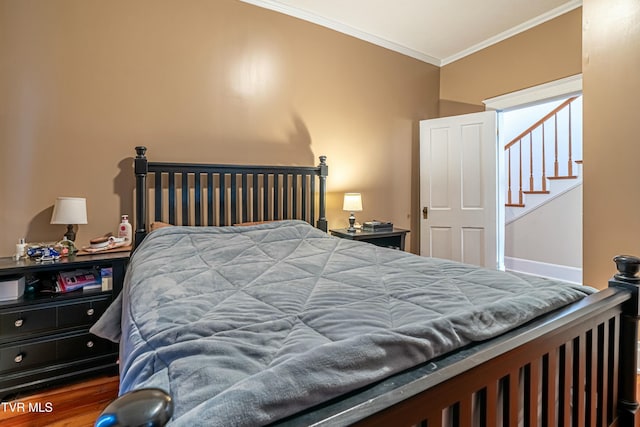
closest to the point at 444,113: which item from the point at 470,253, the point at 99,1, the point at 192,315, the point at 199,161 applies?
the point at 470,253

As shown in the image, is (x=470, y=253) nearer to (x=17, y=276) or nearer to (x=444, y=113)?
(x=444, y=113)

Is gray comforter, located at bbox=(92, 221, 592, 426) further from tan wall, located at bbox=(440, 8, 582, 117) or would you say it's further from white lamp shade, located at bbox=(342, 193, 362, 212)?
tan wall, located at bbox=(440, 8, 582, 117)

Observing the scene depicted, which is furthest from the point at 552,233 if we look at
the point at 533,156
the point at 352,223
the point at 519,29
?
the point at 352,223

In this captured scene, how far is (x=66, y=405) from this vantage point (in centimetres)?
174

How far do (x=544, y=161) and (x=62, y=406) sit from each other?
5.75 m

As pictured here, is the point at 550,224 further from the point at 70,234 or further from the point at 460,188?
the point at 70,234

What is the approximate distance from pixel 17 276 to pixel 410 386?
2277 millimetres

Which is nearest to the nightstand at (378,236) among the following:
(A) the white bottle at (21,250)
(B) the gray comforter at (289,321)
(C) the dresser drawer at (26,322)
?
(B) the gray comforter at (289,321)

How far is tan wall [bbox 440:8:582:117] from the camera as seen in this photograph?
290cm

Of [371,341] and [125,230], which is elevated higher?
[125,230]

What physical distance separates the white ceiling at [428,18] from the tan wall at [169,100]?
0.39 feet

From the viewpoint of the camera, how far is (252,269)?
1582 millimetres

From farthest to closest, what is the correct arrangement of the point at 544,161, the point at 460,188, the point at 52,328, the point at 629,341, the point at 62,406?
the point at 544,161 → the point at 460,188 → the point at 52,328 → the point at 62,406 → the point at 629,341

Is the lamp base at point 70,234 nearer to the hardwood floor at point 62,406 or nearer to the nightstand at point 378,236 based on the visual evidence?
the hardwood floor at point 62,406
